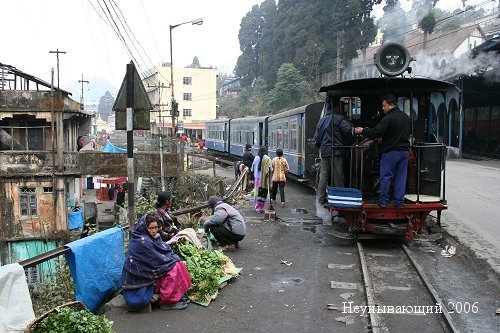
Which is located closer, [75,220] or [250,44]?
[75,220]

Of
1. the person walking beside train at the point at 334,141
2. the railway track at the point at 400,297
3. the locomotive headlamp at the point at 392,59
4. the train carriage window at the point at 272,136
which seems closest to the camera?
the railway track at the point at 400,297

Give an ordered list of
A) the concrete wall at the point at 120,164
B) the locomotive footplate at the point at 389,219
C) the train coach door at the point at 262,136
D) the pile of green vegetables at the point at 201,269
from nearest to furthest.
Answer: the pile of green vegetables at the point at 201,269 < the locomotive footplate at the point at 389,219 < the train coach door at the point at 262,136 < the concrete wall at the point at 120,164

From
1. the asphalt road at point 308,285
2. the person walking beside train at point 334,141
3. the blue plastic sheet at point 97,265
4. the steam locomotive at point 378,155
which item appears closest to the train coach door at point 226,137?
the asphalt road at point 308,285

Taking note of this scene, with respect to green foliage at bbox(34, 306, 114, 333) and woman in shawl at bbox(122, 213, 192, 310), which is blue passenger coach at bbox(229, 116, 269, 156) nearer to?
woman in shawl at bbox(122, 213, 192, 310)

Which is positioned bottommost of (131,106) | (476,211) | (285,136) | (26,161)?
(476,211)

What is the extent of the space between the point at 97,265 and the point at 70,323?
1259 mm

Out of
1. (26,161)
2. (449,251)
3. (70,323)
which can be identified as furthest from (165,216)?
(26,161)

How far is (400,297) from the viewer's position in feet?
19.4

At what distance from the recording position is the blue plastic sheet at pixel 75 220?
2427 cm

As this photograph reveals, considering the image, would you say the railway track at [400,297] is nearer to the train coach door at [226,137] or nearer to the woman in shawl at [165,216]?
the woman in shawl at [165,216]

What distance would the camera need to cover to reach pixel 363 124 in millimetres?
9539

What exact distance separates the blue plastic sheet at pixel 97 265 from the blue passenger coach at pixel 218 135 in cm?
2639

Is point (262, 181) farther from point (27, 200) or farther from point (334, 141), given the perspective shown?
point (27, 200)

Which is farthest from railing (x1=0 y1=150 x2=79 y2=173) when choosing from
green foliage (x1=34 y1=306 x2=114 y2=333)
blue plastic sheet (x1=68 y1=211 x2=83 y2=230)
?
green foliage (x1=34 y1=306 x2=114 y2=333)
